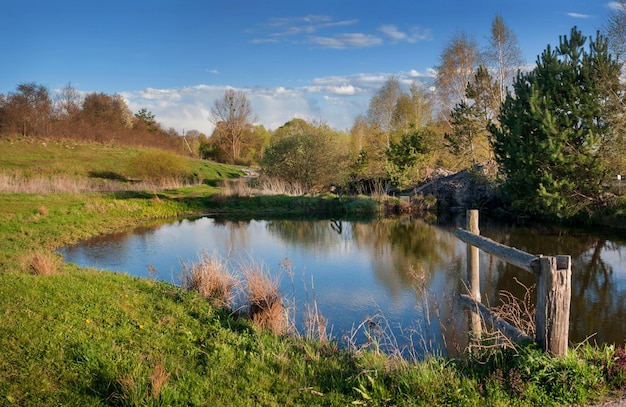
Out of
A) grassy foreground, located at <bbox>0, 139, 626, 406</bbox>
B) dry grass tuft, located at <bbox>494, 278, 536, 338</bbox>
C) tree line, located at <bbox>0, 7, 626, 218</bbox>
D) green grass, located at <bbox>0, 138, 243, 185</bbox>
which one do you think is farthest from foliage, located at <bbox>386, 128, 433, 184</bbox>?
grassy foreground, located at <bbox>0, 139, 626, 406</bbox>

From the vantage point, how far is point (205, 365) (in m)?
5.13

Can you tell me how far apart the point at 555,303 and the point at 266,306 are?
402cm

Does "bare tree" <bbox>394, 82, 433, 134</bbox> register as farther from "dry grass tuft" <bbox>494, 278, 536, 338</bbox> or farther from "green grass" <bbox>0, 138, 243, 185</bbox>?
"dry grass tuft" <bbox>494, 278, 536, 338</bbox>

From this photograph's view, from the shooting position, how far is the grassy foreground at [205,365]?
425 cm

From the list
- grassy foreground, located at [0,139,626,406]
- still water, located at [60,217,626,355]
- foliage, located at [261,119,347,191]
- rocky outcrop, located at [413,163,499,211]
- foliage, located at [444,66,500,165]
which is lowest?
still water, located at [60,217,626,355]

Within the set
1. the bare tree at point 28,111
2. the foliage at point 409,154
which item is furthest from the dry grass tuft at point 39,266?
the bare tree at point 28,111

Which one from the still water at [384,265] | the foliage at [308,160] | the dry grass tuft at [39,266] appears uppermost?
the foliage at [308,160]

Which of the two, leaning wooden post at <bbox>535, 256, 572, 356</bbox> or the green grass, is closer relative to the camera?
leaning wooden post at <bbox>535, 256, 572, 356</bbox>

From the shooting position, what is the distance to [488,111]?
2828cm

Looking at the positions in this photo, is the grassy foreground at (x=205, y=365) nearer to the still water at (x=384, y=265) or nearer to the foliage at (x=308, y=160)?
the still water at (x=384, y=265)

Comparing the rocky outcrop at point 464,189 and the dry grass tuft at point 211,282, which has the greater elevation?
the rocky outcrop at point 464,189

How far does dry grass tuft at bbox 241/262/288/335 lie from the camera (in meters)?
6.71

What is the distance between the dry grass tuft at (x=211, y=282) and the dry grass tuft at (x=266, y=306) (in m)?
0.70

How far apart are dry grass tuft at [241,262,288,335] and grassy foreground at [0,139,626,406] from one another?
29 centimetres
